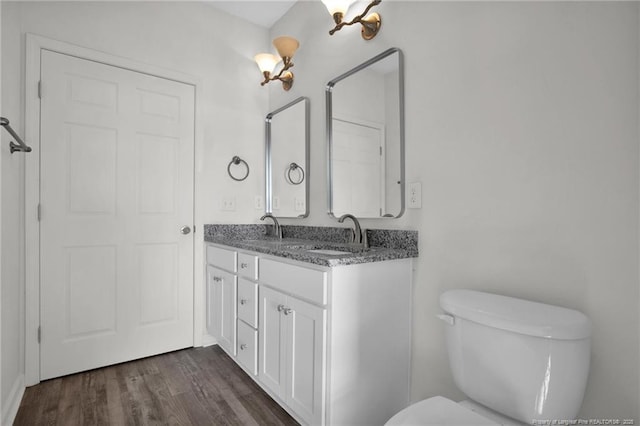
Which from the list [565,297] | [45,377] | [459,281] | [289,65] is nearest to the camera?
[565,297]

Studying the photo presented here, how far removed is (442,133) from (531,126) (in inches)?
14.6

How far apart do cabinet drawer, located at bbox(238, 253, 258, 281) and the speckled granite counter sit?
0.05 meters

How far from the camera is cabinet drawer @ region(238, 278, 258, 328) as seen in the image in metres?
1.81

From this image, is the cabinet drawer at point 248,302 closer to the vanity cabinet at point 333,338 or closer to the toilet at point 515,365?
the vanity cabinet at point 333,338

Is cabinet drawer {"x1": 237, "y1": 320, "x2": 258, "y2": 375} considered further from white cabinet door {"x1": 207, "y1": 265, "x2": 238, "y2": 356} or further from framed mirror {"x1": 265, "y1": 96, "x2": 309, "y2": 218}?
framed mirror {"x1": 265, "y1": 96, "x2": 309, "y2": 218}

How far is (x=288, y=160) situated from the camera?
8.38 ft

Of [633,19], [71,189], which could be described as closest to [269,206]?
[71,189]

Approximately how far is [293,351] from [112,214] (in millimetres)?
1537

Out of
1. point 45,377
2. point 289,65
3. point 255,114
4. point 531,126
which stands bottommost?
point 45,377

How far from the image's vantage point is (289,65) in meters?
→ 2.38

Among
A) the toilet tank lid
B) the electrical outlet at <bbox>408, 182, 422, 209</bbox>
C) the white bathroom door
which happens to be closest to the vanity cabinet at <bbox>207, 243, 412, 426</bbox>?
the electrical outlet at <bbox>408, 182, 422, 209</bbox>

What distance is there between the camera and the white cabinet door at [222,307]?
2.06 m

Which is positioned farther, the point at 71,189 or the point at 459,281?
the point at 71,189

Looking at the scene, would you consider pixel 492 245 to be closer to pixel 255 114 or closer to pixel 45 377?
pixel 255 114
